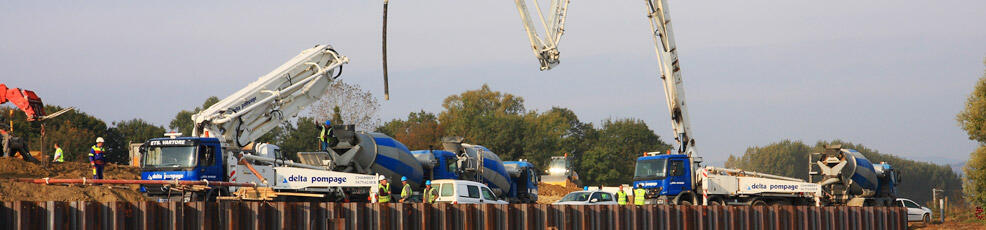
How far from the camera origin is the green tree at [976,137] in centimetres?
4938

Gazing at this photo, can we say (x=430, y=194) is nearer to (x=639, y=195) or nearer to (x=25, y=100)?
(x=639, y=195)

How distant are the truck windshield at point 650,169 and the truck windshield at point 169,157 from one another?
17.1 m

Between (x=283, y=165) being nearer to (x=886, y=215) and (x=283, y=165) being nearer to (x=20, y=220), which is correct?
(x=20, y=220)

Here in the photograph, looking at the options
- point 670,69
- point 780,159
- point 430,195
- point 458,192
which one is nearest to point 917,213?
point 670,69

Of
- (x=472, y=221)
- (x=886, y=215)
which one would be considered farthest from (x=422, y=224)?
(x=886, y=215)

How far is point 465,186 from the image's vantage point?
31.4 m

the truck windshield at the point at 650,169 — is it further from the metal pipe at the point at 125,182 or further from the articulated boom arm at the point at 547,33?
the metal pipe at the point at 125,182

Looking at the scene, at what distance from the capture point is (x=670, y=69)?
44.5 metres

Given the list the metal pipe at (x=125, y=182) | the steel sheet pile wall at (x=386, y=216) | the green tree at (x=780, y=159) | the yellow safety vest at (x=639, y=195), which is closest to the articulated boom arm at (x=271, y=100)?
the metal pipe at (x=125, y=182)

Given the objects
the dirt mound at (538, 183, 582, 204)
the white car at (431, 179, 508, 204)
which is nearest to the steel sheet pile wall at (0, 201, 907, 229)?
the white car at (431, 179, 508, 204)

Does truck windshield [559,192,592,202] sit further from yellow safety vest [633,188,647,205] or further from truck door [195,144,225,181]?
truck door [195,144,225,181]

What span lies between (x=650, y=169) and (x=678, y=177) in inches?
42.4

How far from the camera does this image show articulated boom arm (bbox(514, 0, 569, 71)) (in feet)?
137

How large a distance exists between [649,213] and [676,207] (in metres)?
1.11
